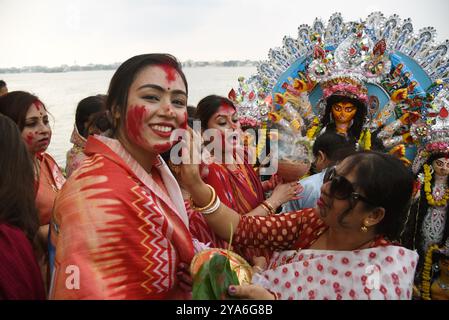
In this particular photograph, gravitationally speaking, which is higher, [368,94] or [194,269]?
[368,94]

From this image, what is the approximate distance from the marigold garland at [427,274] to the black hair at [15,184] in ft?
13.0

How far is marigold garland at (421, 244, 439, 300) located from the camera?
408 centimetres

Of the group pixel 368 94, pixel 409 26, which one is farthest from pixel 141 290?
pixel 409 26

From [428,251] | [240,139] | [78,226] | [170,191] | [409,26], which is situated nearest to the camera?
[78,226]

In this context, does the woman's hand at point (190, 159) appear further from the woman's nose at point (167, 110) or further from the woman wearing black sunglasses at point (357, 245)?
the woman wearing black sunglasses at point (357, 245)

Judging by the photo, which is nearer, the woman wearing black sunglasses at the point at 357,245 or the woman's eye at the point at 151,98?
the woman wearing black sunglasses at the point at 357,245

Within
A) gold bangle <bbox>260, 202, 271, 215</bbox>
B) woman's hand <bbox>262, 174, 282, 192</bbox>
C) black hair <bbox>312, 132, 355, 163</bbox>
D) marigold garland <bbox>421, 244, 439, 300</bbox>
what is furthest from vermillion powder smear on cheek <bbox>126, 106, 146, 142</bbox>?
marigold garland <bbox>421, 244, 439, 300</bbox>

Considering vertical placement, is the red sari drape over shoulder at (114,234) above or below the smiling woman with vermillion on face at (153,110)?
below

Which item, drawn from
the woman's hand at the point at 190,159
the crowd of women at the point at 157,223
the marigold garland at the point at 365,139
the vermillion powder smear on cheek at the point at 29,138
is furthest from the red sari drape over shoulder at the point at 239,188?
the marigold garland at the point at 365,139

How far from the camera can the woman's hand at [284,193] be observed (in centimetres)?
233
